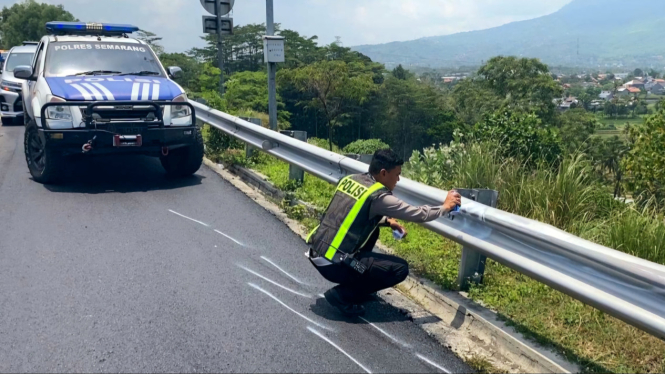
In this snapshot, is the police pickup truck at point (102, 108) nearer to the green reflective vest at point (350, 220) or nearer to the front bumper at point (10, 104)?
the green reflective vest at point (350, 220)

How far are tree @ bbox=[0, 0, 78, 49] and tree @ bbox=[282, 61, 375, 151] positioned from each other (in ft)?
109

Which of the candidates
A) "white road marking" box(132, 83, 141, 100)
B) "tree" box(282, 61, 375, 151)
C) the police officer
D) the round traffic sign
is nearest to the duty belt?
the police officer

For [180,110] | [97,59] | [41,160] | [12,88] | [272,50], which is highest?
[272,50]

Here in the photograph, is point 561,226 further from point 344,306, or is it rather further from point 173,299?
point 173,299

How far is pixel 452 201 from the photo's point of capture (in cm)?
445

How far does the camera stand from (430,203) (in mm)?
5113

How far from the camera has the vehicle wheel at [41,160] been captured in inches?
335

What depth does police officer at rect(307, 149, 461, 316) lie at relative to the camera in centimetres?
444

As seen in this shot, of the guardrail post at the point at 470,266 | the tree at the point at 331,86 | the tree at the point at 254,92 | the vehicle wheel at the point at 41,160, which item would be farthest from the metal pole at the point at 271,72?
the tree at the point at 331,86

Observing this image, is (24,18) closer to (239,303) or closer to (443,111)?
(443,111)

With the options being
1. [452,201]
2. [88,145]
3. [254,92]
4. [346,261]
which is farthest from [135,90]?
[254,92]

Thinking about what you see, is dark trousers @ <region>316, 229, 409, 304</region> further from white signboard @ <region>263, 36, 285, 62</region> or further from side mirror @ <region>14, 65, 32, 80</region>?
side mirror @ <region>14, 65, 32, 80</region>

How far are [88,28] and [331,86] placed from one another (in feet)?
149

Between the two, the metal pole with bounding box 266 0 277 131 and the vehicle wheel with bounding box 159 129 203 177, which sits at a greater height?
the metal pole with bounding box 266 0 277 131
